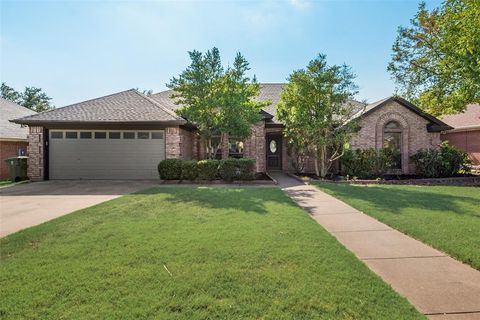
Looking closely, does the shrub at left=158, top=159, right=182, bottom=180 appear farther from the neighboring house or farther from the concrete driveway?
the neighboring house

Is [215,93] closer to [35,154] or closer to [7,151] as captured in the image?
[35,154]

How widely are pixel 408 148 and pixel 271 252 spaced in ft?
49.1

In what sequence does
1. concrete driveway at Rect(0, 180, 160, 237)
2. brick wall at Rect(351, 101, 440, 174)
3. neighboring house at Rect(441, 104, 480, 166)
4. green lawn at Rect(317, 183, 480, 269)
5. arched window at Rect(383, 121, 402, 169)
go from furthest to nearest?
1. neighboring house at Rect(441, 104, 480, 166)
2. arched window at Rect(383, 121, 402, 169)
3. brick wall at Rect(351, 101, 440, 174)
4. concrete driveway at Rect(0, 180, 160, 237)
5. green lawn at Rect(317, 183, 480, 269)

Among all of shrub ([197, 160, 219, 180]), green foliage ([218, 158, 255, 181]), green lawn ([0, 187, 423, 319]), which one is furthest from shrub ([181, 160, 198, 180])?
green lawn ([0, 187, 423, 319])

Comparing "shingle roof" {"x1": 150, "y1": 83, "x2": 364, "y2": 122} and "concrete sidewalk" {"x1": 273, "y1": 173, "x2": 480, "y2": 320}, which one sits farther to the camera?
"shingle roof" {"x1": 150, "y1": 83, "x2": 364, "y2": 122}

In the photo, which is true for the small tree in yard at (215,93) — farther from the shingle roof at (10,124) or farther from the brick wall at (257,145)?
the shingle roof at (10,124)

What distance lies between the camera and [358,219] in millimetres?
6273

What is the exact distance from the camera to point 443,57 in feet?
Result: 43.5

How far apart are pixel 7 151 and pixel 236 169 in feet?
44.1

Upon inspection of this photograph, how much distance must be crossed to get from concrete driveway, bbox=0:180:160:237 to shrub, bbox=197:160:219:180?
3254 mm

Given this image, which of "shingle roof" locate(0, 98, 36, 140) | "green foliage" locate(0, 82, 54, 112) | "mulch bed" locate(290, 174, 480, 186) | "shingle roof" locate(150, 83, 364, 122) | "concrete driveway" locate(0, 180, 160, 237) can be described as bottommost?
"concrete driveway" locate(0, 180, 160, 237)

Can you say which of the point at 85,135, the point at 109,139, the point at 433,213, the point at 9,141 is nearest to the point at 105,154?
the point at 109,139

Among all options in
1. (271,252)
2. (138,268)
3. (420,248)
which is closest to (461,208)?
(420,248)

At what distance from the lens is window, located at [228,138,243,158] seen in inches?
675
